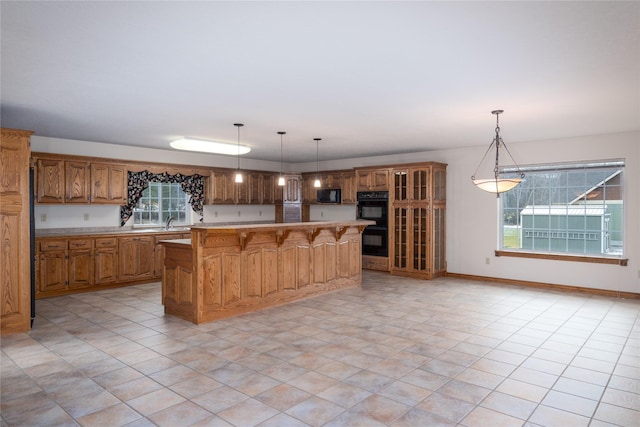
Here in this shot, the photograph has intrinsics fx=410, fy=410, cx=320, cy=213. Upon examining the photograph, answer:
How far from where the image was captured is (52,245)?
606 centimetres

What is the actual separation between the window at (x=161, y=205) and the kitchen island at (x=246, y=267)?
2937 millimetres

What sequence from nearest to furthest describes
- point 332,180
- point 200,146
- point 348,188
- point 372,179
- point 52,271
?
point 52,271, point 200,146, point 372,179, point 348,188, point 332,180

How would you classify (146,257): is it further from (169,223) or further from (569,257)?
(569,257)

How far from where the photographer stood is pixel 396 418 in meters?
2.65

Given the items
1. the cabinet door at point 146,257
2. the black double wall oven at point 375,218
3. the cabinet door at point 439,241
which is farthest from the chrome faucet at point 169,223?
the cabinet door at point 439,241

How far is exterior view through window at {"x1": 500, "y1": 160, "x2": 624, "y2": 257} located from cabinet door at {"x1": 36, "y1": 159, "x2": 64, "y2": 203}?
Result: 7335 millimetres

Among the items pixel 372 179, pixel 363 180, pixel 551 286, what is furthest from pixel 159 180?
pixel 551 286

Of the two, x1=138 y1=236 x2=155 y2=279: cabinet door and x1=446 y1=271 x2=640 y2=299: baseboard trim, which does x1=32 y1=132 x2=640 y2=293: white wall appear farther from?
x1=138 y1=236 x2=155 y2=279: cabinet door

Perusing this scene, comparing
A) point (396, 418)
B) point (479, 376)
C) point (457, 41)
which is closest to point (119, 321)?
point (396, 418)

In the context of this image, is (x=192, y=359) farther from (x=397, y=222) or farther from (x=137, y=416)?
(x=397, y=222)

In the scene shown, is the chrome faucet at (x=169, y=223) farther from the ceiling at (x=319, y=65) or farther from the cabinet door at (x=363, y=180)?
the cabinet door at (x=363, y=180)

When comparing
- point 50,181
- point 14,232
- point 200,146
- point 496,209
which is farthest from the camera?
point 496,209

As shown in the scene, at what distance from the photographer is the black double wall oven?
8.16 meters

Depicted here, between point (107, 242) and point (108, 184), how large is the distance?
1001mm
